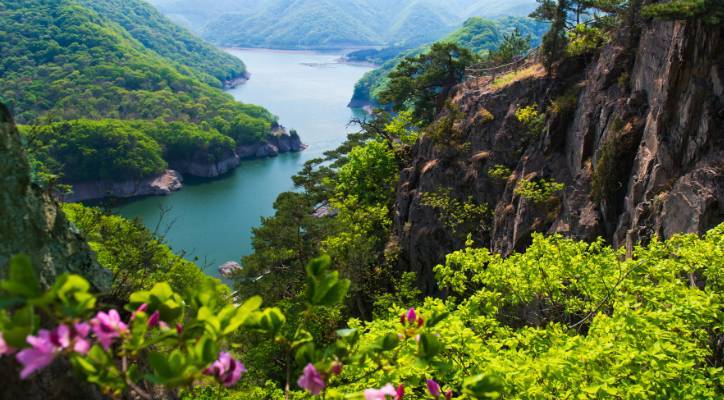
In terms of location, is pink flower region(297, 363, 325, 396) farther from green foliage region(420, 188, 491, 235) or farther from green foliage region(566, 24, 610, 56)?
green foliage region(566, 24, 610, 56)

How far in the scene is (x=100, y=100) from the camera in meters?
107

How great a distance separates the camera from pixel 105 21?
16712 centimetres

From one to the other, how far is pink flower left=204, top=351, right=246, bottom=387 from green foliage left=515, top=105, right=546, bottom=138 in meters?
21.4

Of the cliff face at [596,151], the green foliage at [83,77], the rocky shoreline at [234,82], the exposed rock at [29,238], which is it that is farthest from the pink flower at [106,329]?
the rocky shoreline at [234,82]

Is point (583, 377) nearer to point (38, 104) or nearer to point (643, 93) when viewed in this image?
point (643, 93)

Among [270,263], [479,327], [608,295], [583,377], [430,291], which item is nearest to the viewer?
[583,377]

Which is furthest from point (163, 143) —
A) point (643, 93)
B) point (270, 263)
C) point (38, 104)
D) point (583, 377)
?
point (583, 377)

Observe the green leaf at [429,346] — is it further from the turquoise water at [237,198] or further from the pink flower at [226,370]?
the turquoise water at [237,198]

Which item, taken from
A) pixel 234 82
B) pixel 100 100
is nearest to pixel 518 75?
pixel 100 100

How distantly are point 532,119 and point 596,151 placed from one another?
508 cm

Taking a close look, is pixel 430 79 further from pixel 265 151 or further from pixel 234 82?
pixel 234 82

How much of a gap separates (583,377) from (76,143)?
298 feet

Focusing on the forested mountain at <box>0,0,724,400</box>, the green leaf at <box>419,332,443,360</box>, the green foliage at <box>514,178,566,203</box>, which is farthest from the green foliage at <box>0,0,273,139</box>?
the green leaf at <box>419,332,443,360</box>

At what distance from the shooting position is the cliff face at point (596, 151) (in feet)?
42.4
